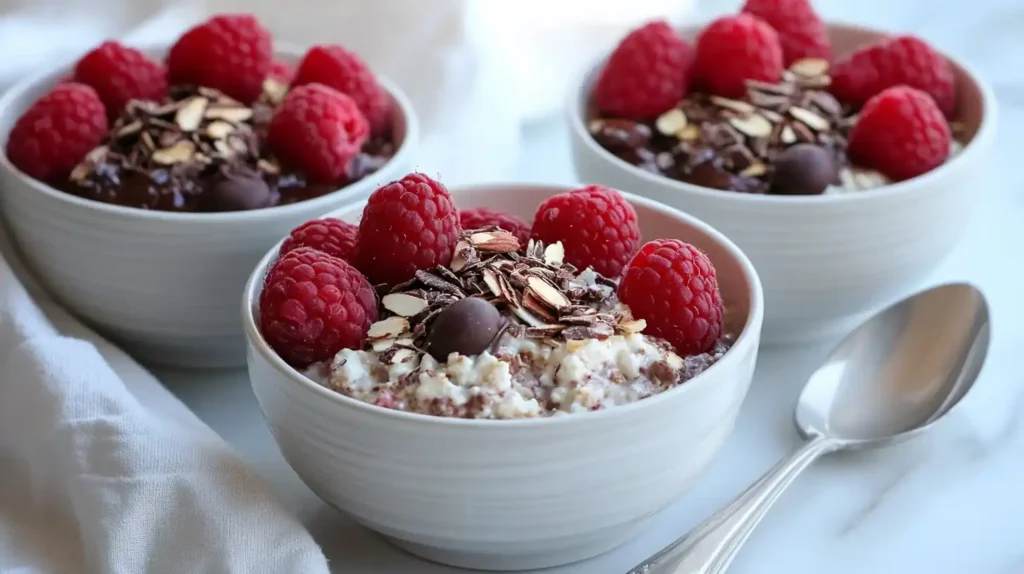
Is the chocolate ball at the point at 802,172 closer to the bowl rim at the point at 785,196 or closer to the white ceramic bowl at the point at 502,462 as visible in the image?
the bowl rim at the point at 785,196

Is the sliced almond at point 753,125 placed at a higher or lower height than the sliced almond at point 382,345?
higher

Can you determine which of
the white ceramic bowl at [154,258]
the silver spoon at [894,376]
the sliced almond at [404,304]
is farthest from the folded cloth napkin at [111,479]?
the silver spoon at [894,376]

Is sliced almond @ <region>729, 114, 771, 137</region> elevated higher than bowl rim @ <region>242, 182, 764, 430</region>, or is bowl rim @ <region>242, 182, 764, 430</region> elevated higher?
sliced almond @ <region>729, 114, 771, 137</region>

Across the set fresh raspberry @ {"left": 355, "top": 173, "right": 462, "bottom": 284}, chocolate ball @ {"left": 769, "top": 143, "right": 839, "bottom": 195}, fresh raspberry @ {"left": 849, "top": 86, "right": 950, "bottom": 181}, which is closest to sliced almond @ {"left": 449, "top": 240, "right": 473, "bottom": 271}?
fresh raspberry @ {"left": 355, "top": 173, "right": 462, "bottom": 284}

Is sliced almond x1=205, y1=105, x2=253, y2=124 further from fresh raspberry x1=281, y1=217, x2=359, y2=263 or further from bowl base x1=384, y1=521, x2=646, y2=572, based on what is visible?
bowl base x1=384, y1=521, x2=646, y2=572

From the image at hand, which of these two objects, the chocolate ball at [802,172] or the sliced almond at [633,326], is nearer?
the sliced almond at [633,326]

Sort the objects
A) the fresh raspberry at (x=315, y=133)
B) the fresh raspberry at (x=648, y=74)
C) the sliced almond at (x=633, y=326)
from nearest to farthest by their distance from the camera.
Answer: the sliced almond at (x=633, y=326) < the fresh raspberry at (x=315, y=133) < the fresh raspberry at (x=648, y=74)
